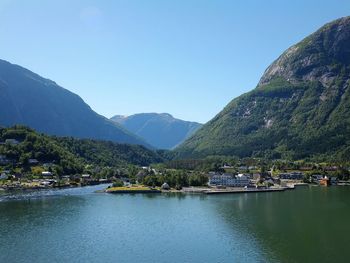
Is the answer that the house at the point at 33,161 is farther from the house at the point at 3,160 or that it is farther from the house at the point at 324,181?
the house at the point at 324,181

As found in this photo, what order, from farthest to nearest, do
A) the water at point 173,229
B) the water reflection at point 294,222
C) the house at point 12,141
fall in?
the house at point 12,141 → the water reflection at point 294,222 → the water at point 173,229

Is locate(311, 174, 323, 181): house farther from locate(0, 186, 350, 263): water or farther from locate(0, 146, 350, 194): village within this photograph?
locate(0, 186, 350, 263): water

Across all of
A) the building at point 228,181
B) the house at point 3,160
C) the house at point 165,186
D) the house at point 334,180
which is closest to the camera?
the house at point 165,186

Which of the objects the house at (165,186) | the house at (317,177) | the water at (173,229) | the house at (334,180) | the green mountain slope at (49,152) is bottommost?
the water at (173,229)

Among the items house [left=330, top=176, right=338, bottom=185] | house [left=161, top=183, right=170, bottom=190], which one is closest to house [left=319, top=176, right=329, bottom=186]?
house [left=330, top=176, right=338, bottom=185]

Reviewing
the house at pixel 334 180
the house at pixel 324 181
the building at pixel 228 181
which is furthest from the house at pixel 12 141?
the house at pixel 334 180

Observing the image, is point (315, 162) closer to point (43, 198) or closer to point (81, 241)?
point (43, 198)

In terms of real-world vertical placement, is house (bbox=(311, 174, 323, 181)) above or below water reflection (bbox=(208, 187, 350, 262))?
above

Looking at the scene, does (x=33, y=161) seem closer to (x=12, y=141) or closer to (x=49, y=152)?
(x=49, y=152)

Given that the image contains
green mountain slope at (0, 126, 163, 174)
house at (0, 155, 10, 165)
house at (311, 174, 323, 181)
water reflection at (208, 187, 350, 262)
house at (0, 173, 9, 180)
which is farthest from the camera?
green mountain slope at (0, 126, 163, 174)
